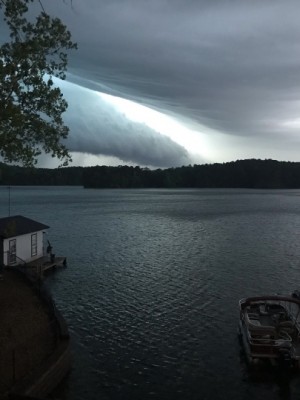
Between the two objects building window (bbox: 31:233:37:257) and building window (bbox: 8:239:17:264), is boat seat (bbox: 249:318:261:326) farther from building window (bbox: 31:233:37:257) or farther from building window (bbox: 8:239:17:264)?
building window (bbox: 31:233:37:257)

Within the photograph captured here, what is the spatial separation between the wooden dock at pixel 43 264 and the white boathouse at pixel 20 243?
72 centimetres

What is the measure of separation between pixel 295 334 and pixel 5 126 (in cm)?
2099

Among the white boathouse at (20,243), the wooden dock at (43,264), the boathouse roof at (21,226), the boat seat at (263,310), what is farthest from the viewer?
the boathouse roof at (21,226)

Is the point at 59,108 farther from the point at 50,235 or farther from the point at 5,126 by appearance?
the point at 50,235

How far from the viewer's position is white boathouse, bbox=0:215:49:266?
4266 centimetres

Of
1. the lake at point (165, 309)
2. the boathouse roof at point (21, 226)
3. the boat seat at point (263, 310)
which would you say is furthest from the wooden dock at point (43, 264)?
the boat seat at point (263, 310)

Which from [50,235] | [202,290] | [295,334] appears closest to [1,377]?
[295,334]

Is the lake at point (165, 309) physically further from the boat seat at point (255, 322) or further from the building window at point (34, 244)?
the building window at point (34, 244)

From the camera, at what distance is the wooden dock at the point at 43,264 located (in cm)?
4455

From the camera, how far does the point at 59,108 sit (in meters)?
22.5

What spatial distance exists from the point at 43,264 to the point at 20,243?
12.7ft

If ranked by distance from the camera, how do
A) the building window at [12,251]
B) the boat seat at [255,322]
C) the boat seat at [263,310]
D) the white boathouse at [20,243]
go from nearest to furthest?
the boat seat at [255,322], the boat seat at [263,310], the white boathouse at [20,243], the building window at [12,251]

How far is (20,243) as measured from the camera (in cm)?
4619

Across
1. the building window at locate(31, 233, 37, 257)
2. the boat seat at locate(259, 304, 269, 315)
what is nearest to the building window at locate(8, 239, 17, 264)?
the building window at locate(31, 233, 37, 257)
